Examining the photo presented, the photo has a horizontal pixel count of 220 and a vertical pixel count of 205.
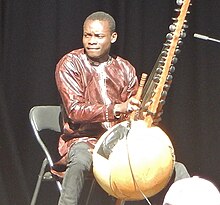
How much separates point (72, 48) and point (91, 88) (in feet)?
2.19

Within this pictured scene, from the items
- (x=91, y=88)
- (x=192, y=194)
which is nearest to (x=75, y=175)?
(x=91, y=88)

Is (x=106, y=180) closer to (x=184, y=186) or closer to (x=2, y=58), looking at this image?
(x=184, y=186)

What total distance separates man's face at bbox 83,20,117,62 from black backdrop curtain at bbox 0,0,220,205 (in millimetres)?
637

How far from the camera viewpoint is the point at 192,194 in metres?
2.36

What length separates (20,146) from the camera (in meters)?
3.93

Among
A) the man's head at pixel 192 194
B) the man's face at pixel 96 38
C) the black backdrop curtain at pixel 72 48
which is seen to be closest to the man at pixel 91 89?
the man's face at pixel 96 38

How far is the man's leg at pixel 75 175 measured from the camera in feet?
9.79

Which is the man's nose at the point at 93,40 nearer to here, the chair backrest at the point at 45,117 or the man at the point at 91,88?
→ the man at the point at 91,88

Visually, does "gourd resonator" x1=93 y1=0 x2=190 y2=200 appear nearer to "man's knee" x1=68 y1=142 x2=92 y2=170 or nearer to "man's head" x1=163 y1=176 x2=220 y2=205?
"man's knee" x1=68 y1=142 x2=92 y2=170

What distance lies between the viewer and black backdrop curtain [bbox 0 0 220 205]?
3.87m

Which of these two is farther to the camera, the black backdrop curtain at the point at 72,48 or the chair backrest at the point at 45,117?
the black backdrop curtain at the point at 72,48

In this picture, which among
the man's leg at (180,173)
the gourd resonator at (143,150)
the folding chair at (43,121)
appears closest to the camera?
the gourd resonator at (143,150)

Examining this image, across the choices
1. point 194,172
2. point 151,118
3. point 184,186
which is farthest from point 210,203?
point 194,172

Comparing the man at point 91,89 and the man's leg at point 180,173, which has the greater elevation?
the man at point 91,89
